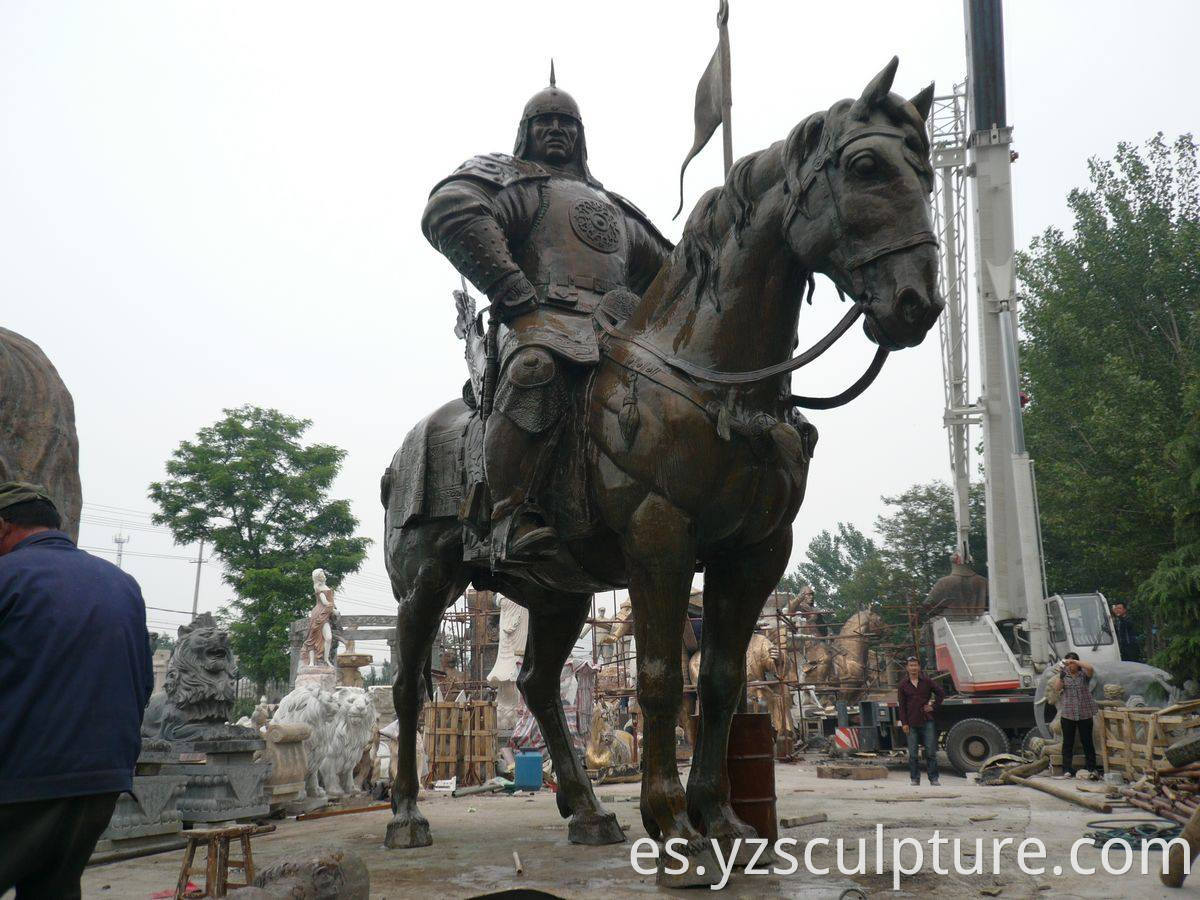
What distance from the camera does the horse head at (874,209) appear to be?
3.18 m

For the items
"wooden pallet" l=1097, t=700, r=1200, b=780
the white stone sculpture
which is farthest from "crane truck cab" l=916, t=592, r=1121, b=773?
the white stone sculpture

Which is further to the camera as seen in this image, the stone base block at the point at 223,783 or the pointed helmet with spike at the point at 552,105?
the stone base block at the point at 223,783

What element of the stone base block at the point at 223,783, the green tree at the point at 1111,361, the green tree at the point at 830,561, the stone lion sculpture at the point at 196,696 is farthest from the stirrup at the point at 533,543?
the green tree at the point at 830,561

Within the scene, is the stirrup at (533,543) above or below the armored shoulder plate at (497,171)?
below

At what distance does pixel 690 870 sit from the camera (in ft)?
11.0

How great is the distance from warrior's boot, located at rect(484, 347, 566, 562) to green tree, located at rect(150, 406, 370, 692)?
25.7 meters

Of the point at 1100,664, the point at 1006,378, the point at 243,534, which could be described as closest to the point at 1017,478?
the point at 1006,378

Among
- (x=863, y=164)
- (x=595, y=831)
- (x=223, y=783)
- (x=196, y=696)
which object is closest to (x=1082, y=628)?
(x=595, y=831)

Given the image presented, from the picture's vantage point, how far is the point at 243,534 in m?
30.1

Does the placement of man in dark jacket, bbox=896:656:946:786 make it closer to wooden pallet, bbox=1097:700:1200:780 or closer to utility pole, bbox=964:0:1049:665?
wooden pallet, bbox=1097:700:1200:780

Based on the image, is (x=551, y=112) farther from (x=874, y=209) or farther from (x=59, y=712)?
(x=59, y=712)

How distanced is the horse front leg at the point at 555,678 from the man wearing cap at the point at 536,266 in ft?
3.96

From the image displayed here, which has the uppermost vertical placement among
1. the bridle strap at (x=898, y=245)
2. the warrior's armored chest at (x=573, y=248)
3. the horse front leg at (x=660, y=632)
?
the warrior's armored chest at (x=573, y=248)

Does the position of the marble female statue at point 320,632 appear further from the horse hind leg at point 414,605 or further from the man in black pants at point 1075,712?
the horse hind leg at point 414,605
